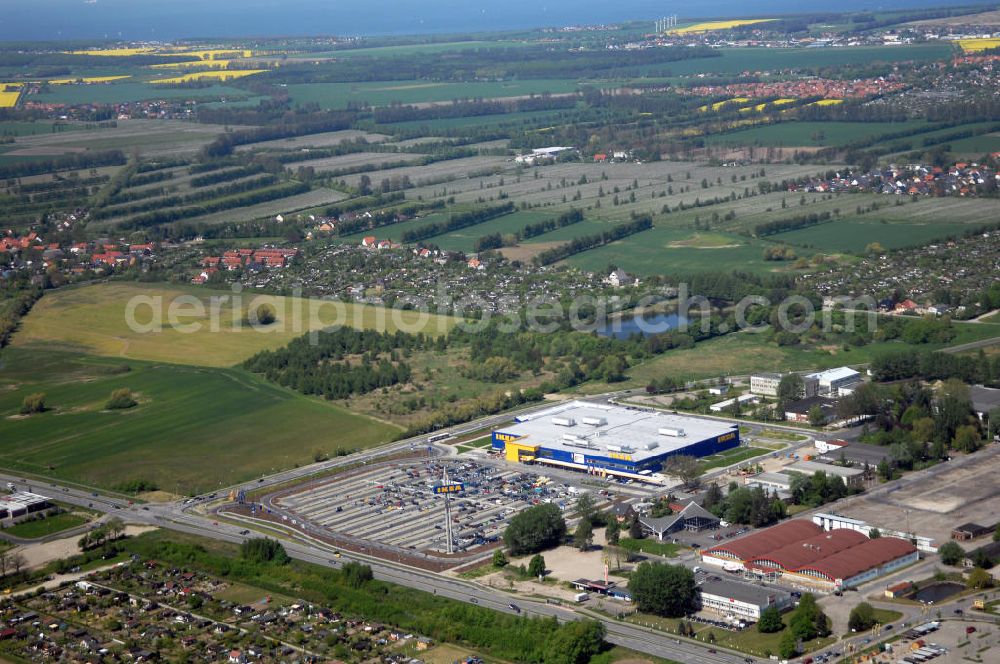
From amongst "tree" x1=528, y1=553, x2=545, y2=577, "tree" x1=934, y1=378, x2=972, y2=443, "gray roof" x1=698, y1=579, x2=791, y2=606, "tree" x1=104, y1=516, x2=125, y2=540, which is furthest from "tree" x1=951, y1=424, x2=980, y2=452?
"tree" x1=104, y1=516, x2=125, y2=540

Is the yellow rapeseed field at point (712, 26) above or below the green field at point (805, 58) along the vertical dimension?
above

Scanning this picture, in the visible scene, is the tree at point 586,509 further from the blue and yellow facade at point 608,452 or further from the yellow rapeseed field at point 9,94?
the yellow rapeseed field at point 9,94

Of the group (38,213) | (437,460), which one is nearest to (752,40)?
(38,213)

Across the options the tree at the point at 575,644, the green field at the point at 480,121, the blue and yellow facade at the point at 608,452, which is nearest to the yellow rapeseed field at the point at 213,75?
the green field at the point at 480,121

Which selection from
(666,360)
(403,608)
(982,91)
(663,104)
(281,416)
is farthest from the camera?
(663,104)

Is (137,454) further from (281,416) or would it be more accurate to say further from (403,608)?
(403,608)
